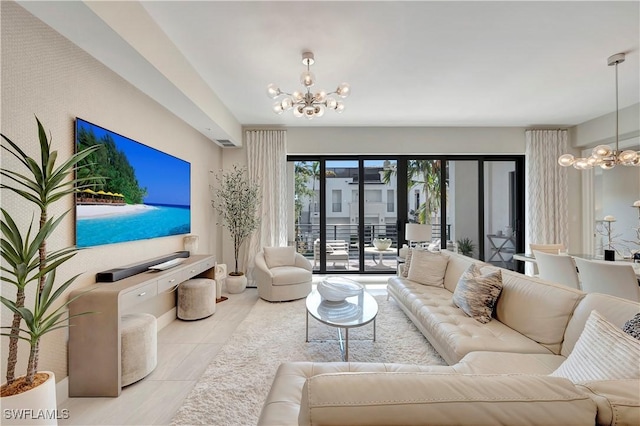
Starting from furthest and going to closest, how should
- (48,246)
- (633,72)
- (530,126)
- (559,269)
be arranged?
(530,126)
(633,72)
(559,269)
(48,246)

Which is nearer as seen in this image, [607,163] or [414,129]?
[607,163]

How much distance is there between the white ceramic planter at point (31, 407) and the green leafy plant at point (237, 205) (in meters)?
3.18

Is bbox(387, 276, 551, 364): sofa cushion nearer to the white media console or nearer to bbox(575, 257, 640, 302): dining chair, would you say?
bbox(575, 257, 640, 302): dining chair

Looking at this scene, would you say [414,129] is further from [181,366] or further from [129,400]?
[129,400]

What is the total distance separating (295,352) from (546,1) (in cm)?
342

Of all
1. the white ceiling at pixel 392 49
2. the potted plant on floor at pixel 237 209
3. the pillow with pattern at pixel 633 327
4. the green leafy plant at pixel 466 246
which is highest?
the white ceiling at pixel 392 49

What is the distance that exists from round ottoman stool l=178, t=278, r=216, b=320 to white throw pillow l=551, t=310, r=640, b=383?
10.7ft

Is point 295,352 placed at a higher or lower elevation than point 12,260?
lower

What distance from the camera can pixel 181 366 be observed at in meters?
2.29

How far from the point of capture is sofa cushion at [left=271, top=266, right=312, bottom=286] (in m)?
3.90

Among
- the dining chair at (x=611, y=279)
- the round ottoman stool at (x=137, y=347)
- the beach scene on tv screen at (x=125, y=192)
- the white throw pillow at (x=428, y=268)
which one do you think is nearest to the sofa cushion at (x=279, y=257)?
the beach scene on tv screen at (x=125, y=192)

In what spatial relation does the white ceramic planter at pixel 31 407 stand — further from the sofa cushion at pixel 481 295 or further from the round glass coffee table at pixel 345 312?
the sofa cushion at pixel 481 295

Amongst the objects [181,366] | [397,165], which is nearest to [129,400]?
[181,366]

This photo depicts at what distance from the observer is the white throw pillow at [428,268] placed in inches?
129
